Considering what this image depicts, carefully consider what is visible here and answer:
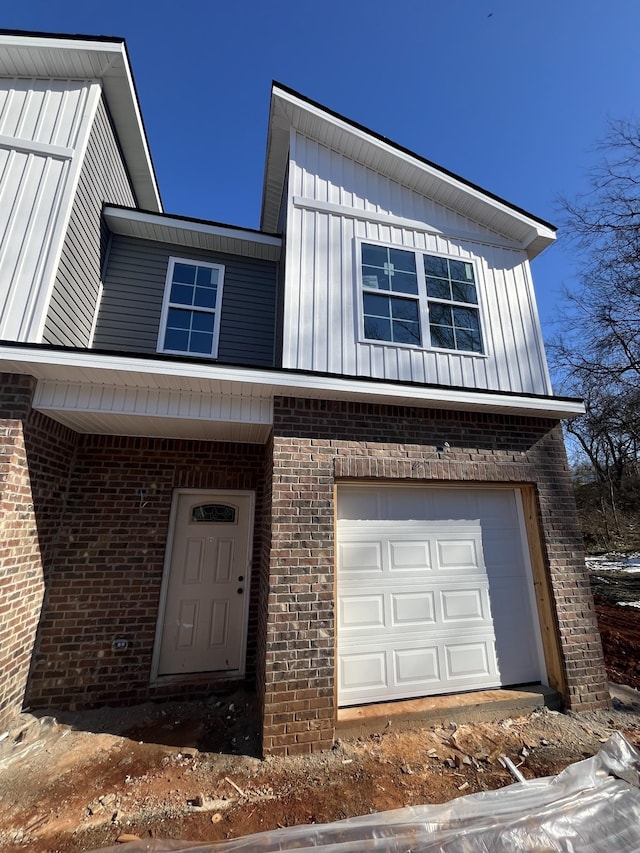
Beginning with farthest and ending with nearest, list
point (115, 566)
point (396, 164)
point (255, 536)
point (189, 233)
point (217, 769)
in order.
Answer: point (189, 233)
point (396, 164)
point (255, 536)
point (115, 566)
point (217, 769)

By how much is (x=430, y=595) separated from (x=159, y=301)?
5.92 meters

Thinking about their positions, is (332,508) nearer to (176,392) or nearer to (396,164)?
(176,392)

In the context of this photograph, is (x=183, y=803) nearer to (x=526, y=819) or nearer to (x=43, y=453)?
(x=526, y=819)

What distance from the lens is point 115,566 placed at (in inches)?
185

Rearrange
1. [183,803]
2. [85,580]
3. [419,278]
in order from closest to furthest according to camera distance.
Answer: [183,803], [85,580], [419,278]

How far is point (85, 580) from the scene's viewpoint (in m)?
4.57

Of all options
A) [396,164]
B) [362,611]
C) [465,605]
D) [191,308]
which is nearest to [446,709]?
[465,605]

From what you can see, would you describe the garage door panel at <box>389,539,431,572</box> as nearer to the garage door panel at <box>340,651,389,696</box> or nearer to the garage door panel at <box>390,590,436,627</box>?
the garage door panel at <box>390,590,436,627</box>

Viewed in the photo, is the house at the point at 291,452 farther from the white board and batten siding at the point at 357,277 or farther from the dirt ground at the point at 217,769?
the dirt ground at the point at 217,769

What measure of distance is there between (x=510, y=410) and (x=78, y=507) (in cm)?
581

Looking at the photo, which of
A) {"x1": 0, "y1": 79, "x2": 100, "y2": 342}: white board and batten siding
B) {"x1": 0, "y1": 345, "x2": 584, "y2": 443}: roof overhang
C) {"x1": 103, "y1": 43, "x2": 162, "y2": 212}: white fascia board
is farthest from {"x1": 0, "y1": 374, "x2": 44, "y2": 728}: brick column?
{"x1": 103, "y1": 43, "x2": 162, "y2": 212}: white fascia board

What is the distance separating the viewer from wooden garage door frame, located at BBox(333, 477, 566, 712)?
175 inches

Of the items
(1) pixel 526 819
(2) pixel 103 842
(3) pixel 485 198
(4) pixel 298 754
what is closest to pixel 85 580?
(2) pixel 103 842

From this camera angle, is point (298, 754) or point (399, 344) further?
point (399, 344)
